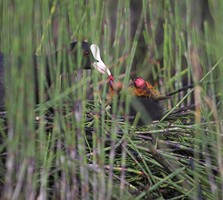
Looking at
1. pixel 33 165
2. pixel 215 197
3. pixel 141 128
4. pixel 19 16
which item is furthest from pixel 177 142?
pixel 19 16

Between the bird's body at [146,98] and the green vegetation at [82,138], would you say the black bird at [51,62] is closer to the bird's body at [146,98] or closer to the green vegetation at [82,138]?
the green vegetation at [82,138]

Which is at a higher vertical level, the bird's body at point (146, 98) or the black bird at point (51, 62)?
the black bird at point (51, 62)

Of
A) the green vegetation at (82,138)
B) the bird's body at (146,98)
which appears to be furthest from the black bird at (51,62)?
the bird's body at (146,98)

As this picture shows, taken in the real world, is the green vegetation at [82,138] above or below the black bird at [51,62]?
below

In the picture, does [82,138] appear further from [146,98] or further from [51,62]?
[146,98]

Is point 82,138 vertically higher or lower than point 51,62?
lower

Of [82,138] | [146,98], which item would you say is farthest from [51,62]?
[146,98]

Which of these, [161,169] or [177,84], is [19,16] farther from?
[177,84]

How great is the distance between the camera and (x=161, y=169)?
219cm

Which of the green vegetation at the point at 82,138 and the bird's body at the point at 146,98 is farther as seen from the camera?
the bird's body at the point at 146,98

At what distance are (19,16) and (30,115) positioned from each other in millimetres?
255

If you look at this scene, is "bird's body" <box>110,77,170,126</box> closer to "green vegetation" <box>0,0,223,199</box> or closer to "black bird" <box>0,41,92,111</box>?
"green vegetation" <box>0,0,223,199</box>

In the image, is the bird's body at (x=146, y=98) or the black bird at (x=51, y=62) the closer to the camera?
the black bird at (x=51, y=62)

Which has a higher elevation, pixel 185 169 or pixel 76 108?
pixel 76 108
